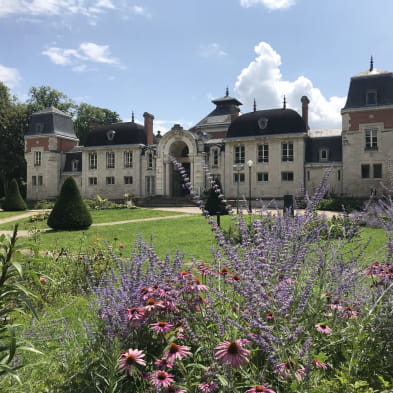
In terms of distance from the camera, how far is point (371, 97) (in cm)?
2767

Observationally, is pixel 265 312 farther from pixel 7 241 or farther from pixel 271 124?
pixel 271 124

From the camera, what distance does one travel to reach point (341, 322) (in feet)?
9.07

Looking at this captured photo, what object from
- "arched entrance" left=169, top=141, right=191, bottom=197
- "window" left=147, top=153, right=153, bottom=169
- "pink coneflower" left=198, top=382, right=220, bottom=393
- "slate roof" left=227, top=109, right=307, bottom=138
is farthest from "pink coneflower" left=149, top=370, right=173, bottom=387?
"window" left=147, top=153, right=153, bottom=169

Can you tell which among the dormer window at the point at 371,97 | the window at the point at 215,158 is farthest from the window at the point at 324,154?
the window at the point at 215,158

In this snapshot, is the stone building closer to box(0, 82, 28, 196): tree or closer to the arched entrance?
the arched entrance

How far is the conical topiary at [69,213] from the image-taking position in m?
15.8

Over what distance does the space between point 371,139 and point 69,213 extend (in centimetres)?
2289

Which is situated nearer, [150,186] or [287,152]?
[287,152]

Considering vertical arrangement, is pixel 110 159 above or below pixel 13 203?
above

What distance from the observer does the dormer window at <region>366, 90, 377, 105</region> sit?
27.5m

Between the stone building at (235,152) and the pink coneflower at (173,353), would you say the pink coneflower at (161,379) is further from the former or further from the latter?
the stone building at (235,152)

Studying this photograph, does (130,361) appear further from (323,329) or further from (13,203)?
(13,203)

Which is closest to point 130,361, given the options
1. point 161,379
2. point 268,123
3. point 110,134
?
point 161,379

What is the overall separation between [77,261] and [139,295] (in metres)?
4.75
